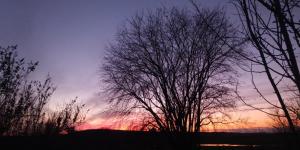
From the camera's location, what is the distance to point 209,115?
20.4m

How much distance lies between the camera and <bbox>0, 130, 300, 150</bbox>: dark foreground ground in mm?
15078

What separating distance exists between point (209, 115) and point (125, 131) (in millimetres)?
5624

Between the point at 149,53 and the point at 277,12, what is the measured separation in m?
18.8

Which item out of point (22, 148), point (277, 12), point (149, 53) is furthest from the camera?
point (149, 53)

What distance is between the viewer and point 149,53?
69.0 ft

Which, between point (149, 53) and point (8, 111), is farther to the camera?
point (149, 53)

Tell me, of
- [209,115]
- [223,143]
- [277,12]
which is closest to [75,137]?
[209,115]

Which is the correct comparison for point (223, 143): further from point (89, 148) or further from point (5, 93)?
point (5, 93)

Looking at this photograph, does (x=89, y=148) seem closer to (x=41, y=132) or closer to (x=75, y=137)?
(x=75, y=137)

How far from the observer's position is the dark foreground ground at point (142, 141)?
15078mm

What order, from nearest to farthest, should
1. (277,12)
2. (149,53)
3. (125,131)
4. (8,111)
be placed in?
(277,12) < (8,111) < (125,131) < (149,53)

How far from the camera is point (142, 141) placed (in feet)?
62.4

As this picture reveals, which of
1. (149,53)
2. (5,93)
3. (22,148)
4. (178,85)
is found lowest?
(22,148)

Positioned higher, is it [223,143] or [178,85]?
[178,85]
